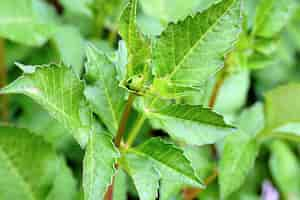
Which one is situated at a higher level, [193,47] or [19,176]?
[193,47]

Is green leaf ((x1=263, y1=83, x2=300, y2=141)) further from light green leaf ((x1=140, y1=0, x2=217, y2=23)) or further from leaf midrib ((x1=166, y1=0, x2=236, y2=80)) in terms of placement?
leaf midrib ((x1=166, y1=0, x2=236, y2=80))

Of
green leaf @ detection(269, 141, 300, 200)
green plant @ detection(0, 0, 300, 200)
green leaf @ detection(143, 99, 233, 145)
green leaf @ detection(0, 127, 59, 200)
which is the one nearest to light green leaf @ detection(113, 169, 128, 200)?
green plant @ detection(0, 0, 300, 200)

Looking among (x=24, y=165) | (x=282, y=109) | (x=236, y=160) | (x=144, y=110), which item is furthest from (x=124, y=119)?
(x=282, y=109)

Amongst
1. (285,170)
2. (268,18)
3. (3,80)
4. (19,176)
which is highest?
(268,18)

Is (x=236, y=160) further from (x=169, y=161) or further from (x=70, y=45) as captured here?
(x=70, y=45)

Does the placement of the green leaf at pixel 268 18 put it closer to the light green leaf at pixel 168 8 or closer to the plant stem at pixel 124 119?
the light green leaf at pixel 168 8

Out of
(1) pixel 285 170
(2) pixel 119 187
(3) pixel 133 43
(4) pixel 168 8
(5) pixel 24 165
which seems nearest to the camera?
(3) pixel 133 43
